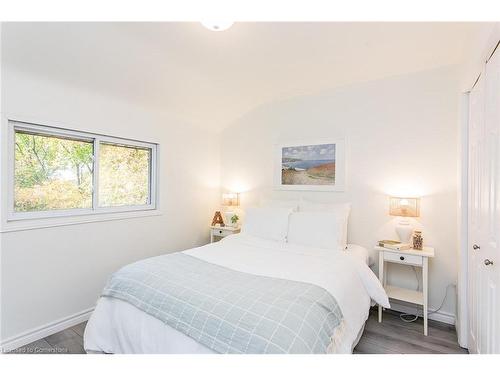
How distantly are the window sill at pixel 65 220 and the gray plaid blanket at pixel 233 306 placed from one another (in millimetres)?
933

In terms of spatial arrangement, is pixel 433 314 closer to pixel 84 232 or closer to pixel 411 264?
pixel 411 264

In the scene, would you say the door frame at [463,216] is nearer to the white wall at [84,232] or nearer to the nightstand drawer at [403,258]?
the nightstand drawer at [403,258]

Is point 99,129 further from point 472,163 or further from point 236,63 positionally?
point 472,163

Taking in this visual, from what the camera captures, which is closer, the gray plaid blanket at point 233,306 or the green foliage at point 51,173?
the gray plaid blanket at point 233,306

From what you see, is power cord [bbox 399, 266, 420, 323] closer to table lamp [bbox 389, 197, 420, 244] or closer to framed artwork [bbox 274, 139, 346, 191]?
table lamp [bbox 389, 197, 420, 244]

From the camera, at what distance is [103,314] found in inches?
74.2

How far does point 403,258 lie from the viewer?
2.46 m

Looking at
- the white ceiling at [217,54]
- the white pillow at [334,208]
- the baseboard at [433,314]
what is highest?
the white ceiling at [217,54]

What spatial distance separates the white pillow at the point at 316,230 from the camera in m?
2.59

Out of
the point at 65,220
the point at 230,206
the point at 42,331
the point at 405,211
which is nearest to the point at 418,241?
the point at 405,211

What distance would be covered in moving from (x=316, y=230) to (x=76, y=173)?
245 cm

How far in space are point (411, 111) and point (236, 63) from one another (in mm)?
1850

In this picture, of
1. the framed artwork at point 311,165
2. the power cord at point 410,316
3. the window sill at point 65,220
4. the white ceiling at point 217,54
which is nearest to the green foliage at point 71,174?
the window sill at point 65,220

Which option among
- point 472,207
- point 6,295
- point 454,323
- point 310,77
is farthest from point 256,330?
point 310,77
